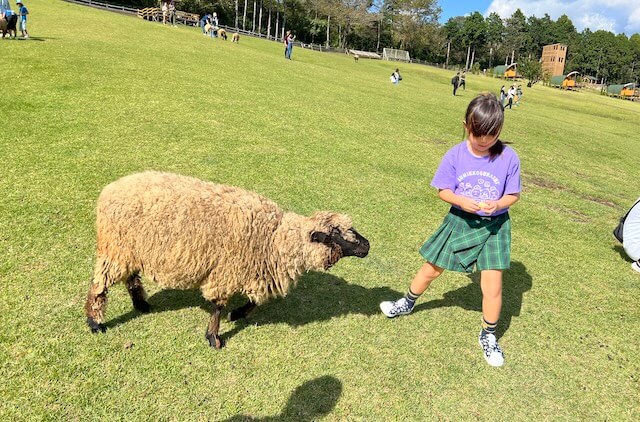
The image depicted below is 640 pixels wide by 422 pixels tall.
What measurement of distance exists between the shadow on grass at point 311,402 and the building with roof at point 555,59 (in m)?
132

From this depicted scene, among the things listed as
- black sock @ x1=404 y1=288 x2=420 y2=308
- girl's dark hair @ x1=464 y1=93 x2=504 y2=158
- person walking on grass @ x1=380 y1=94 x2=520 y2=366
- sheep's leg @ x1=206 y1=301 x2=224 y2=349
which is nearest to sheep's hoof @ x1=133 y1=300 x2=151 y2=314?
sheep's leg @ x1=206 y1=301 x2=224 y2=349

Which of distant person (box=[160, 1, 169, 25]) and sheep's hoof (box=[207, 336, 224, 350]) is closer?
sheep's hoof (box=[207, 336, 224, 350])

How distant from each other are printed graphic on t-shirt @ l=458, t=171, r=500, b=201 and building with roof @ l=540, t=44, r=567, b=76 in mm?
130309

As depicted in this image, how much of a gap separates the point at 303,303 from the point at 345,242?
3.51 feet

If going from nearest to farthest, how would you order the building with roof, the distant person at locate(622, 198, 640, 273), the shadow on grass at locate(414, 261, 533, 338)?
the shadow on grass at locate(414, 261, 533, 338) < the distant person at locate(622, 198, 640, 273) < the building with roof

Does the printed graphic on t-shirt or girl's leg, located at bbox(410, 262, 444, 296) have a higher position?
the printed graphic on t-shirt

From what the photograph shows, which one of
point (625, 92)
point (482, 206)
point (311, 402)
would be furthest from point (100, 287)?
point (625, 92)

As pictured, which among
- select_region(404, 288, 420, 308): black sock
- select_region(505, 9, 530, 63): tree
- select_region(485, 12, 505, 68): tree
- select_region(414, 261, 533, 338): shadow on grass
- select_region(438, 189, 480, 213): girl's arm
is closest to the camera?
select_region(438, 189, 480, 213): girl's arm

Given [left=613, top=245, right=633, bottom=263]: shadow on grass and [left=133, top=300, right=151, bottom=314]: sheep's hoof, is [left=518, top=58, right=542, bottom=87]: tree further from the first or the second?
[left=133, top=300, right=151, bottom=314]: sheep's hoof

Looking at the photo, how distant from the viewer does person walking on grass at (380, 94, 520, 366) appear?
3.65 meters

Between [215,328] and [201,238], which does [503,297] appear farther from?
[201,238]

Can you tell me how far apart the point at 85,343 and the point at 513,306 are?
4.95 m

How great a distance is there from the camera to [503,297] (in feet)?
17.7

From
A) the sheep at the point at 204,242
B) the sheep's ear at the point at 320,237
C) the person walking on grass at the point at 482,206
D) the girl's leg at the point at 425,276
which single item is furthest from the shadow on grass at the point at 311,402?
the person walking on grass at the point at 482,206
